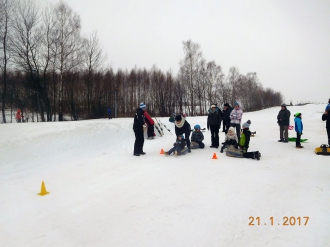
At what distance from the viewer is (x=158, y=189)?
4777 millimetres

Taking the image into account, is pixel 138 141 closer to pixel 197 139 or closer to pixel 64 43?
pixel 197 139

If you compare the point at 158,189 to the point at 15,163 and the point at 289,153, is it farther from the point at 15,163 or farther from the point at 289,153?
the point at 15,163

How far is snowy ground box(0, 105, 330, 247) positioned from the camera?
3.07m

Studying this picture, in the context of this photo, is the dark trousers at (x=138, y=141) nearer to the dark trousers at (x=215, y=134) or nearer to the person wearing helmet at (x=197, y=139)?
the person wearing helmet at (x=197, y=139)

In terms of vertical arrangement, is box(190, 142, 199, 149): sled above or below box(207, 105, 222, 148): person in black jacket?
below

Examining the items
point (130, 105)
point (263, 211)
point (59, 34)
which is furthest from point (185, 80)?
point (263, 211)

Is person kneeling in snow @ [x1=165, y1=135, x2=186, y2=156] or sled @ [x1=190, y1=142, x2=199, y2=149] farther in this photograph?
sled @ [x1=190, y1=142, x2=199, y2=149]

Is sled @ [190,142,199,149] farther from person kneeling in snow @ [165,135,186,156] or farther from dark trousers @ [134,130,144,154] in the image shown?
dark trousers @ [134,130,144,154]

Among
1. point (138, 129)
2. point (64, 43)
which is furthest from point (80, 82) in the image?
point (138, 129)

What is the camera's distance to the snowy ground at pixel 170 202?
10.1 feet

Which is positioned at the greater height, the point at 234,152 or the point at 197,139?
the point at 197,139

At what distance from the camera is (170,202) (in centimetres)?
410
